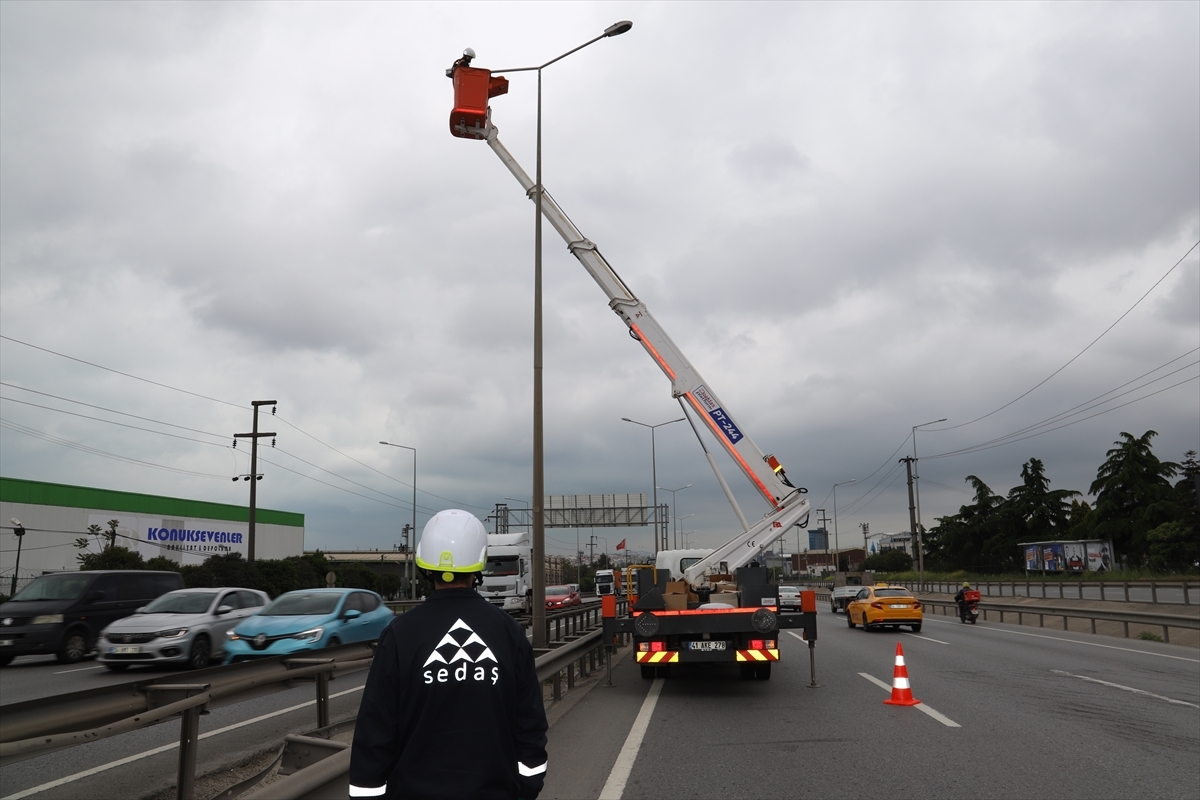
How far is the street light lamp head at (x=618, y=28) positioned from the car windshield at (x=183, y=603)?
12646 millimetres

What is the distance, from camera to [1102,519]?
70000mm

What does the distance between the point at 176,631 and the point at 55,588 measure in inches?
245

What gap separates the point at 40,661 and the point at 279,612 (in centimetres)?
899

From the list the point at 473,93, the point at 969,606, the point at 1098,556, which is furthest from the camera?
the point at 1098,556

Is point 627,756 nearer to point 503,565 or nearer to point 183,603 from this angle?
point 183,603

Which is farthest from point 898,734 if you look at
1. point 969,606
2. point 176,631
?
point 969,606

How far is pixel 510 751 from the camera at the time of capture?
3.02 m

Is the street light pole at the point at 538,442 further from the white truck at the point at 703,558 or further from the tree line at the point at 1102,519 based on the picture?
the tree line at the point at 1102,519

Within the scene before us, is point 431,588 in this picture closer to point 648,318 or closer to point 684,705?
point 684,705

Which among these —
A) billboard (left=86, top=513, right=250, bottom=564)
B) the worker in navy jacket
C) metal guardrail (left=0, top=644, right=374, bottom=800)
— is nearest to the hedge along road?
metal guardrail (left=0, top=644, right=374, bottom=800)

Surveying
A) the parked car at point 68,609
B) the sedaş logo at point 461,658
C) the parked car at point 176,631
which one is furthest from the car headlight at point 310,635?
the sedaş logo at point 461,658

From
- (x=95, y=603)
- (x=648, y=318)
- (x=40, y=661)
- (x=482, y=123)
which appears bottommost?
(x=40, y=661)

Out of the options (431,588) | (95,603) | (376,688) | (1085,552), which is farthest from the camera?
(1085,552)

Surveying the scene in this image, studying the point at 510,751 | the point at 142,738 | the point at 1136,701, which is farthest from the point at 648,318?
the point at 510,751
